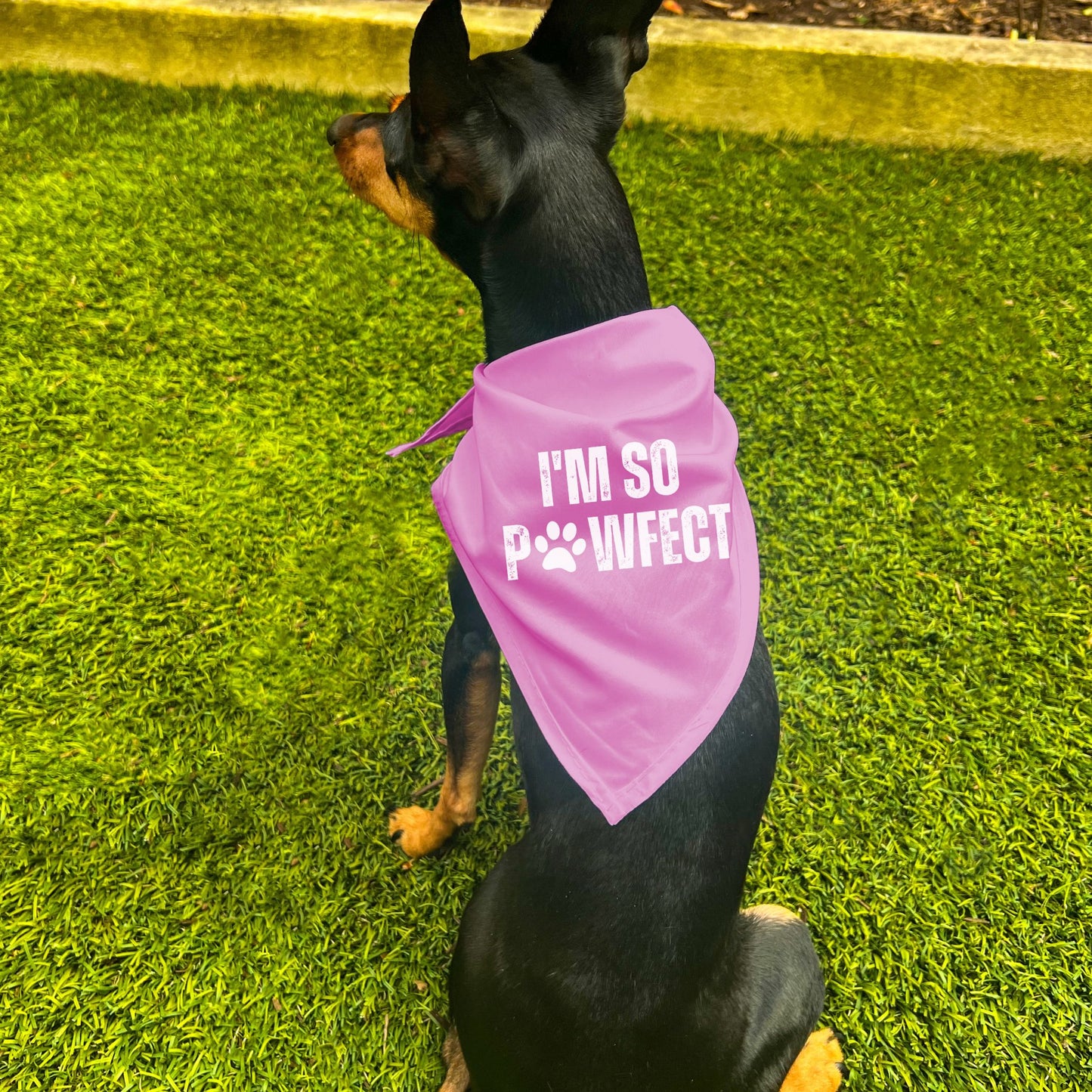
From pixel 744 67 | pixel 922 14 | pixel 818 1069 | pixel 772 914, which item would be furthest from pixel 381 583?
pixel 922 14

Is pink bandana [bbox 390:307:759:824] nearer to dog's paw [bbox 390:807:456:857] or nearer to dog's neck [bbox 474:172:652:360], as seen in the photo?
dog's neck [bbox 474:172:652:360]

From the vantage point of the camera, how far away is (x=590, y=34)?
1892 millimetres

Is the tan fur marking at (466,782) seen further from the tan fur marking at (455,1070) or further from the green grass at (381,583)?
the tan fur marking at (455,1070)

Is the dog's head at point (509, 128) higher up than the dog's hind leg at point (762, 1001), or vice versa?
the dog's head at point (509, 128)

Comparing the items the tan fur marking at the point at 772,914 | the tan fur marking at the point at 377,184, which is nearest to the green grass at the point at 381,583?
the tan fur marking at the point at 772,914

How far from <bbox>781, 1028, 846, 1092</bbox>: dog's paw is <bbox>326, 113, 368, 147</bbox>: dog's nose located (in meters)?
2.58

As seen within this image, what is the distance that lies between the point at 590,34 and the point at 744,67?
273 cm

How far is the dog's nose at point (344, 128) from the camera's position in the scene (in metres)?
2.20

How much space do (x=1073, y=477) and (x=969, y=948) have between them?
1837mm

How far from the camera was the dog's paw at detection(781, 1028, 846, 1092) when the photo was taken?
2.15 metres

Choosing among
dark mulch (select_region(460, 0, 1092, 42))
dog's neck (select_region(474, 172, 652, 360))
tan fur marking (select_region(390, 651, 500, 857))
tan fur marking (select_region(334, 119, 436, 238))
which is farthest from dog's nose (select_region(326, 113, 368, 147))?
dark mulch (select_region(460, 0, 1092, 42))

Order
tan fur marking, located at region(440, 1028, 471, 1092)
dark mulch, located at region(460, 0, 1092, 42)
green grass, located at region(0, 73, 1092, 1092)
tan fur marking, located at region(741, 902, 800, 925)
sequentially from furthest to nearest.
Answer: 1. dark mulch, located at region(460, 0, 1092, 42)
2. green grass, located at region(0, 73, 1092, 1092)
3. tan fur marking, located at region(440, 1028, 471, 1092)
4. tan fur marking, located at region(741, 902, 800, 925)

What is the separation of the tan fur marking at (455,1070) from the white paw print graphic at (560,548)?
125 cm

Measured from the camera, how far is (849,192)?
13.2 ft
